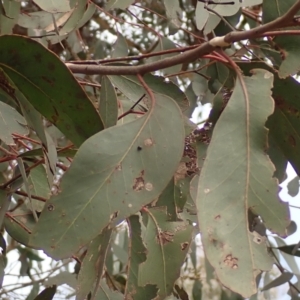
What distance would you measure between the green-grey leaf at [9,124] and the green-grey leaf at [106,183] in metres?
0.17

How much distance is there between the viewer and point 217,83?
98 cm

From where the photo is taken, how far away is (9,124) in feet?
2.24

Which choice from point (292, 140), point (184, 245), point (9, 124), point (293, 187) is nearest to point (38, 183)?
point (9, 124)

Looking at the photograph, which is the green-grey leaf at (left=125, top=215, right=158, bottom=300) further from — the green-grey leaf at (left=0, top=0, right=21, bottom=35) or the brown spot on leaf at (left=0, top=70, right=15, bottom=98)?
the green-grey leaf at (left=0, top=0, right=21, bottom=35)

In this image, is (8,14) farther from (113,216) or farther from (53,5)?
(113,216)

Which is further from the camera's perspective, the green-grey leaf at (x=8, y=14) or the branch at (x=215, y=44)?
the green-grey leaf at (x=8, y=14)

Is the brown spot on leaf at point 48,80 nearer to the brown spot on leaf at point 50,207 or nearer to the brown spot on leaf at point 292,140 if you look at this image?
the brown spot on leaf at point 50,207

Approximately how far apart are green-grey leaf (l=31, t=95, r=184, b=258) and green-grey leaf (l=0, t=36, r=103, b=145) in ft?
0.14

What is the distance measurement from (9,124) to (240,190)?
1.13 feet

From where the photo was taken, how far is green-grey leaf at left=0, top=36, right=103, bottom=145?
53 centimetres

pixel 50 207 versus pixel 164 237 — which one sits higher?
pixel 50 207

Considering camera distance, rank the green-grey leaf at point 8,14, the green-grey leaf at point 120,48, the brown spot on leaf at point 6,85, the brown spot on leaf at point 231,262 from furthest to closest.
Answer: the green-grey leaf at point 120,48
the green-grey leaf at point 8,14
the brown spot on leaf at point 6,85
the brown spot on leaf at point 231,262

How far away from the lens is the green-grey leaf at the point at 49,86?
0.53 metres

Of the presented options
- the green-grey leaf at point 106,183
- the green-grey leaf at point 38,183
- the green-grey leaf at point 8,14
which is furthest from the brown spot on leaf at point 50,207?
the green-grey leaf at point 8,14
